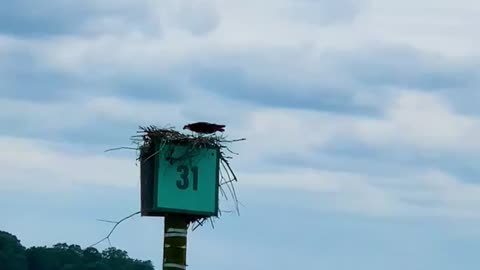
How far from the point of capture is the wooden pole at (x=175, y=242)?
1672cm

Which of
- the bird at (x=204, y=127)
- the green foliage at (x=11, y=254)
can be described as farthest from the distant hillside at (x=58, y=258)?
the bird at (x=204, y=127)

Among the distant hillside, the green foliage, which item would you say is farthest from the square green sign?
the green foliage

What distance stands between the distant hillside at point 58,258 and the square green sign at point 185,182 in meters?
50.8

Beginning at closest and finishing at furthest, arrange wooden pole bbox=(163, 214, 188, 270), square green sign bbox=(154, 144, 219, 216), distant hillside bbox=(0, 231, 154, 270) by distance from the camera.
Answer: wooden pole bbox=(163, 214, 188, 270) < square green sign bbox=(154, 144, 219, 216) < distant hillside bbox=(0, 231, 154, 270)

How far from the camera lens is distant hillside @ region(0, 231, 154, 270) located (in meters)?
71.9

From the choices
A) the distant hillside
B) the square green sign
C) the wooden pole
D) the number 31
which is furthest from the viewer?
the distant hillside

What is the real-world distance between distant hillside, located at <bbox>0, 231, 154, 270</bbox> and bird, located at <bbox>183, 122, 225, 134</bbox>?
50651 millimetres

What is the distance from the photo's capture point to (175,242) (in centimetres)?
1681

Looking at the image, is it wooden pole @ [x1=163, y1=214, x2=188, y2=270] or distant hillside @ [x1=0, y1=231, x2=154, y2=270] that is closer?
wooden pole @ [x1=163, y1=214, x2=188, y2=270]

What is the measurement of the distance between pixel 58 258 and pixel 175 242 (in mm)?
65884

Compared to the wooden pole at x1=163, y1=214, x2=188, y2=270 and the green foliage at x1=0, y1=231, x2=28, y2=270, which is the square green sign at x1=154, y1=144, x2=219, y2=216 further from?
the green foliage at x1=0, y1=231, x2=28, y2=270

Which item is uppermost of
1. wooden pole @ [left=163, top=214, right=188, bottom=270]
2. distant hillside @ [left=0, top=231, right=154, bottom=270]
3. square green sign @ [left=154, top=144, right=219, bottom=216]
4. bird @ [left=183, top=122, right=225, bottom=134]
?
distant hillside @ [left=0, top=231, right=154, bottom=270]

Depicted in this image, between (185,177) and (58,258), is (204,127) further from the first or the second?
(58,258)

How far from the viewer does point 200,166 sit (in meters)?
17.1
